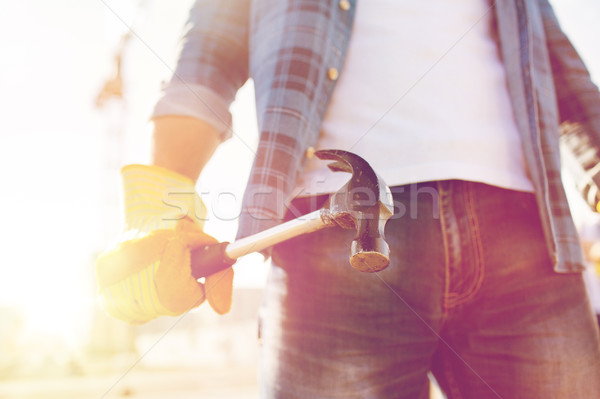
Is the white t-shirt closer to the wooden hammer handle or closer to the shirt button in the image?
the shirt button

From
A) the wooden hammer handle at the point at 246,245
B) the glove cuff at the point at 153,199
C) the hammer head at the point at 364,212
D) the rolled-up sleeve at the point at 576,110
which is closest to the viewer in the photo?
the hammer head at the point at 364,212

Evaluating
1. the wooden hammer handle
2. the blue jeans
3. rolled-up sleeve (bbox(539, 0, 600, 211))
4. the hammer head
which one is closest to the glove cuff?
the wooden hammer handle

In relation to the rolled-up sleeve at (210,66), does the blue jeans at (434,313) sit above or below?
below

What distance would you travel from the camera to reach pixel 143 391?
53.6ft

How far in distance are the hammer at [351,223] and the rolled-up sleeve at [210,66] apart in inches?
17.1

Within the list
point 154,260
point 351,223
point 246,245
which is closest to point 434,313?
point 351,223

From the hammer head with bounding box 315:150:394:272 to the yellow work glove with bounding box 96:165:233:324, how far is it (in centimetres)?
32

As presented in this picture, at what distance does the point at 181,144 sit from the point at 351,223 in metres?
0.55

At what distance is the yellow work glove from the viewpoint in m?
0.89

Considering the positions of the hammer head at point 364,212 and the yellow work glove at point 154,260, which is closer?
the hammer head at point 364,212

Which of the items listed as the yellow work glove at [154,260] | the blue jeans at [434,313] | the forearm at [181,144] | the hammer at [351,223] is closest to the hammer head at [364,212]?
the hammer at [351,223]

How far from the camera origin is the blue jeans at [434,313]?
91 centimetres

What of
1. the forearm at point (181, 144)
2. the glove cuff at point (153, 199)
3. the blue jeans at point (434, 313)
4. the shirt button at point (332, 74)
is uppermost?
the shirt button at point (332, 74)

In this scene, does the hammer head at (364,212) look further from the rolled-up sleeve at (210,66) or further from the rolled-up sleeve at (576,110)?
the rolled-up sleeve at (576,110)
